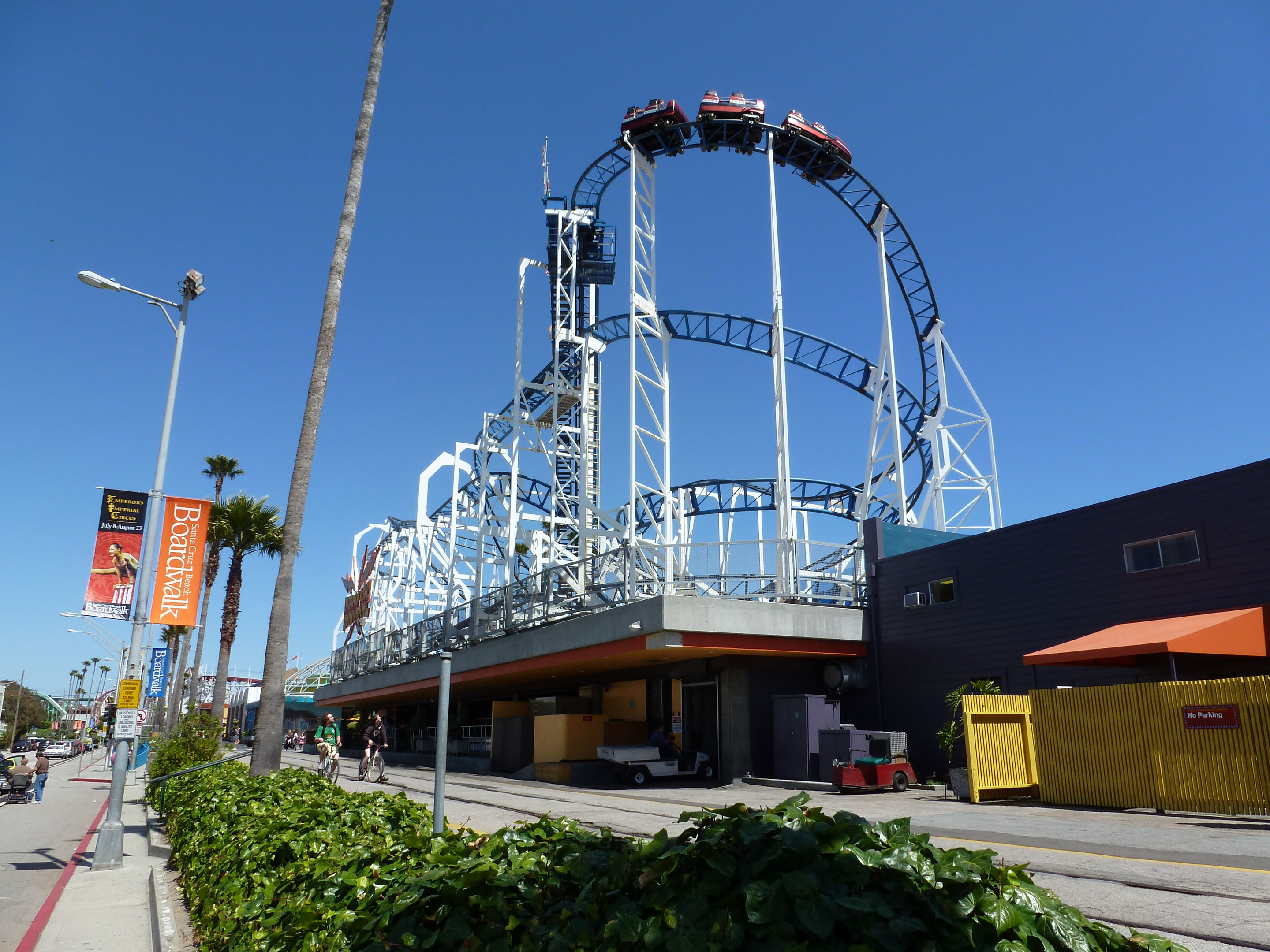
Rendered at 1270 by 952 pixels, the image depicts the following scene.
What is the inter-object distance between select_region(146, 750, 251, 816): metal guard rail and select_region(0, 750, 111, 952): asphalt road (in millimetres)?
1501

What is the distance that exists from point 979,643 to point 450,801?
1112cm

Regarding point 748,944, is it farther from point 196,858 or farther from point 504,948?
point 196,858

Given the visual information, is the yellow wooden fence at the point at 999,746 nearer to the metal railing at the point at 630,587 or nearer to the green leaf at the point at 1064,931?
the metal railing at the point at 630,587

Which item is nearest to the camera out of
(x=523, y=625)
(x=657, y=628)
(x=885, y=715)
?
(x=657, y=628)

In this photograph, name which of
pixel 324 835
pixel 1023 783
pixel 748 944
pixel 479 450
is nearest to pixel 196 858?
pixel 324 835

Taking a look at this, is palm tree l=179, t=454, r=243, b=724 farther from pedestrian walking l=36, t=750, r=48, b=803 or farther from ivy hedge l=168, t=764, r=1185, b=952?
ivy hedge l=168, t=764, r=1185, b=952

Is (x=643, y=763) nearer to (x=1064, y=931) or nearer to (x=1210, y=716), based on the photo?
(x=1210, y=716)

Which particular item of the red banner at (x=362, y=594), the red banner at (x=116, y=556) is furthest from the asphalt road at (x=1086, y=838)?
the red banner at (x=362, y=594)

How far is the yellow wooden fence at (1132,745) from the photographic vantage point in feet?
39.1

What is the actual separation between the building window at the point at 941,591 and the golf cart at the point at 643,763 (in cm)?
680

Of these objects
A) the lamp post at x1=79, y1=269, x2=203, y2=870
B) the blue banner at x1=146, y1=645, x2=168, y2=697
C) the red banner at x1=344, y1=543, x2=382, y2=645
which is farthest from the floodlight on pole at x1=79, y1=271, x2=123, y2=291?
the red banner at x1=344, y1=543, x2=382, y2=645

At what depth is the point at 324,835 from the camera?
566 cm

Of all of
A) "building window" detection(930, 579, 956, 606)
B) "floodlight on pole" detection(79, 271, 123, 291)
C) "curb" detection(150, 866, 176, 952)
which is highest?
"floodlight on pole" detection(79, 271, 123, 291)

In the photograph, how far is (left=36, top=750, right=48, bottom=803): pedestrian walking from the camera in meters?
27.3
